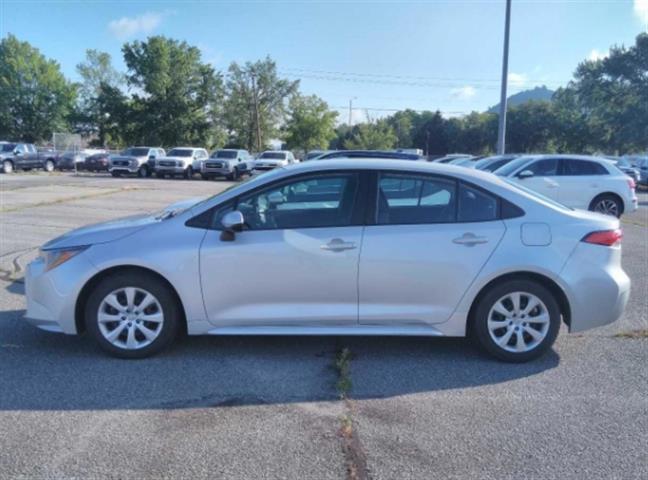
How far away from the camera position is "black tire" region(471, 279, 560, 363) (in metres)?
4.42

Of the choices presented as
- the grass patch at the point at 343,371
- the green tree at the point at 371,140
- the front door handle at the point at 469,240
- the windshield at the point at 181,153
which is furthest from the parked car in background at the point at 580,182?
the green tree at the point at 371,140

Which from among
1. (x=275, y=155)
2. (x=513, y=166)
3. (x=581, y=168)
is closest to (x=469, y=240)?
(x=513, y=166)

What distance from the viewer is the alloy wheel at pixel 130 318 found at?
4371 millimetres

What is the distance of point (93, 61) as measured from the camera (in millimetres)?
86938

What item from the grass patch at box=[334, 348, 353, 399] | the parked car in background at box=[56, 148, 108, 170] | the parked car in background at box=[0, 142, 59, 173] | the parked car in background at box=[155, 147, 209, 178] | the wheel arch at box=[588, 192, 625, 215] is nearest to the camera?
the grass patch at box=[334, 348, 353, 399]

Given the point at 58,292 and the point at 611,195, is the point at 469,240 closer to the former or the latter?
the point at 58,292

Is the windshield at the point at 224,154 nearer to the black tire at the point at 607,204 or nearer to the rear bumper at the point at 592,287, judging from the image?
the black tire at the point at 607,204

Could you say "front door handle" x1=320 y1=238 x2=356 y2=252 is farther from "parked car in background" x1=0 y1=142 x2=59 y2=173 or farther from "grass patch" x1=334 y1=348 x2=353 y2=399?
"parked car in background" x1=0 y1=142 x2=59 y2=173

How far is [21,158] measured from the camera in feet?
114

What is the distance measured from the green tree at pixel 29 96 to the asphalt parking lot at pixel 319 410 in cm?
7304

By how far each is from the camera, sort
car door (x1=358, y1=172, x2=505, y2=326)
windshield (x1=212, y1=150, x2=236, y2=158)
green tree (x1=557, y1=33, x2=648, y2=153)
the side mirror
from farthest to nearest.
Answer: green tree (x1=557, y1=33, x2=648, y2=153) < windshield (x1=212, y1=150, x2=236, y2=158) < car door (x1=358, y1=172, x2=505, y2=326) < the side mirror

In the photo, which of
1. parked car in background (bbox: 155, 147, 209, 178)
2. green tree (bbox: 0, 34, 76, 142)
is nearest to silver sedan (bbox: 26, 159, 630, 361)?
parked car in background (bbox: 155, 147, 209, 178)

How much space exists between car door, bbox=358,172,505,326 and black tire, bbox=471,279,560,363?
0.75 feet

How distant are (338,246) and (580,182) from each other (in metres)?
11.0
